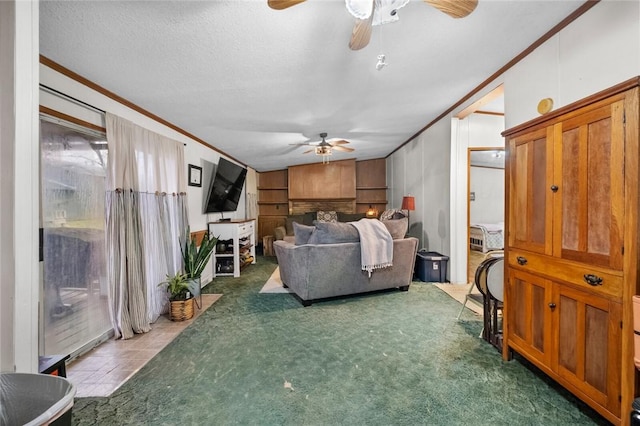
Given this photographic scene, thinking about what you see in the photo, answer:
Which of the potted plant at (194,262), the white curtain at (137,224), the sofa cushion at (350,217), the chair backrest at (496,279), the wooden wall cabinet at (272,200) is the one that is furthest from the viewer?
the wooden wall cabinet at (272,200)

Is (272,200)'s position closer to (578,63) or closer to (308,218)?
(308,218)

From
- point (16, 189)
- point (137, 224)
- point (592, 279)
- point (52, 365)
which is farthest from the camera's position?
point (137, 224)

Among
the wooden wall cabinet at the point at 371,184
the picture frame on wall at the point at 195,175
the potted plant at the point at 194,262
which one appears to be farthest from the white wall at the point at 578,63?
the wooden wall cabinet at the point at 371,184

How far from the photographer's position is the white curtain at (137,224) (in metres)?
2.30

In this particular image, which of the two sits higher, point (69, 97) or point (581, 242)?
point (69, 97)

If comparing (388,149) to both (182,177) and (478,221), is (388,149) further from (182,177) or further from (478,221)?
(182,177)

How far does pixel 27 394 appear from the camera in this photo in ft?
2.62

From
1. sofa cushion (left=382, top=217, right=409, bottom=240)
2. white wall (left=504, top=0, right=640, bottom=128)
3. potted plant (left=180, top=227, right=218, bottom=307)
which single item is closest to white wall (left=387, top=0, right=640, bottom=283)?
white wall (left=504, top=0, right=640, bottom=128)

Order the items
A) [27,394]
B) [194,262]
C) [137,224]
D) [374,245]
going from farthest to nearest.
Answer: [374,245]
[194,262]
[137,224]
[27,394]

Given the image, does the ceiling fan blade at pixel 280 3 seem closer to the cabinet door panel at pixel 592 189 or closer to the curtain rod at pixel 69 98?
the cabinet door panel at pixel 592 189

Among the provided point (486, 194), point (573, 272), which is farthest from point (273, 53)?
point (486, 194)

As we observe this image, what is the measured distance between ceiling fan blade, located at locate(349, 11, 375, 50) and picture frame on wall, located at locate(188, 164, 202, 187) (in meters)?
2.98

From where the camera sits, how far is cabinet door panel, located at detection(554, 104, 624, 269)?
3.91 feet

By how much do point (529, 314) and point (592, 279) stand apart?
51 cm
